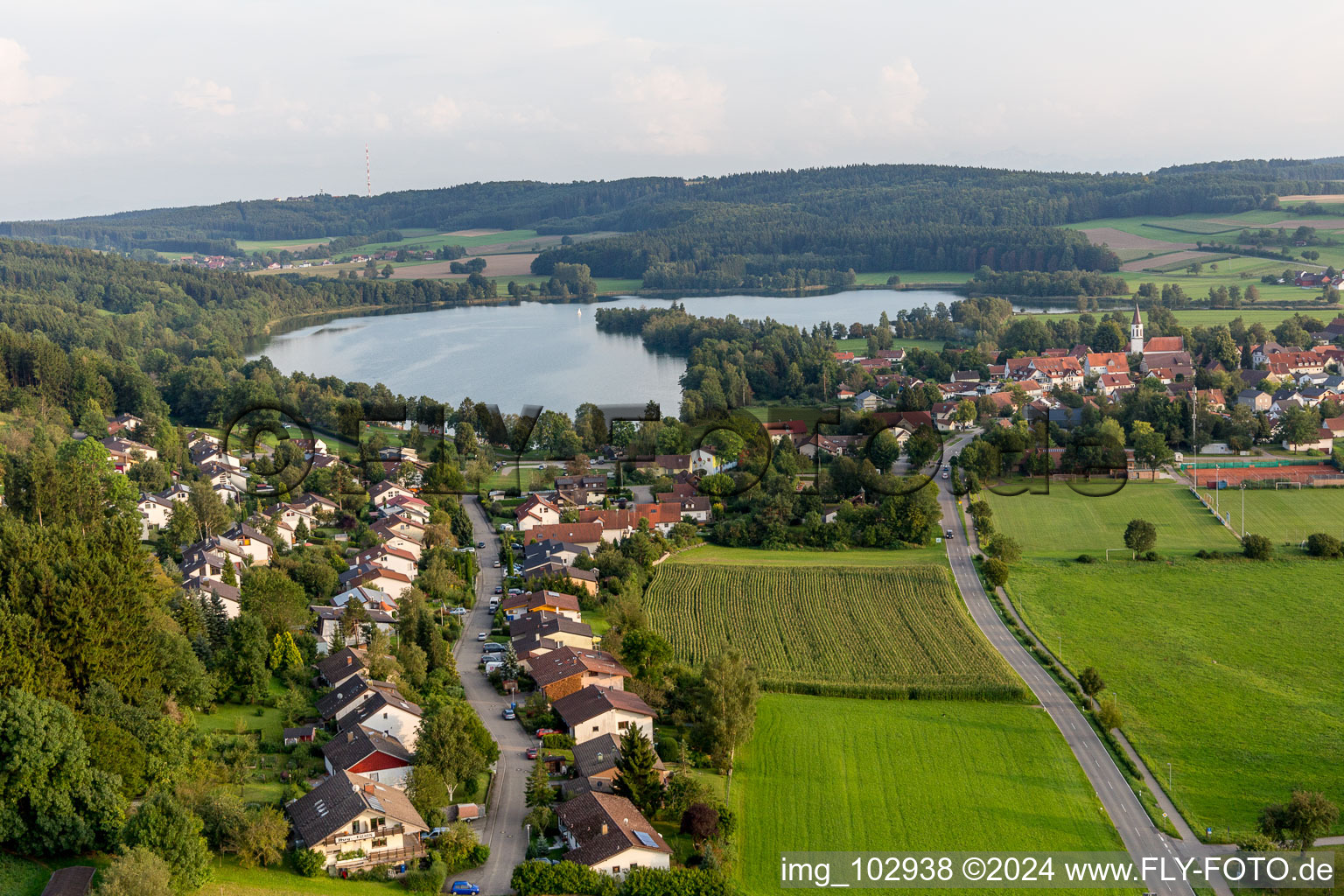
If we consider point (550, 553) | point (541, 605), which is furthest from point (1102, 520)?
point (541, 605)

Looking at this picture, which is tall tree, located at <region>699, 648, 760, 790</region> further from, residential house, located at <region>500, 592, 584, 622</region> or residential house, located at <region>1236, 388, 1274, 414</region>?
residential house, located at <region>1236, 388, 1274, 414</region>

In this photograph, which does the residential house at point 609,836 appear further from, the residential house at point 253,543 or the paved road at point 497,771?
the residential house at point 253,543

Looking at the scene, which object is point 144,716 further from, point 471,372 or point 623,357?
point 623,357

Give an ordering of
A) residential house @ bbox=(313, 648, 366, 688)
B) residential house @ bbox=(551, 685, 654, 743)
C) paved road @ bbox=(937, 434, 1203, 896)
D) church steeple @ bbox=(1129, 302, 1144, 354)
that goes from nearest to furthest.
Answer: paved road @ bbox=(937, 434, 1203, 896) < residential house @ bbox=(551, 685, 654, 743) < residential house @ bbox=(313, 648, 366, 688) < church steeple @ bbox=(1129, 302, 1144, 354)

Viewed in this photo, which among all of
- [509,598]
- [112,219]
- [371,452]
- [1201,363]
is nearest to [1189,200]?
[1201,363]

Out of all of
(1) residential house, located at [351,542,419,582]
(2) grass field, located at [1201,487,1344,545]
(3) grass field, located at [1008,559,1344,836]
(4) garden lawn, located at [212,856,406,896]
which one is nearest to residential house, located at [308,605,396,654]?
(1) residential house, located at [351,542,419,582]

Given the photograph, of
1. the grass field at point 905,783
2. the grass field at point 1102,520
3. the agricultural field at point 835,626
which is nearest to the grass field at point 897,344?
the grass field at point 1102,520

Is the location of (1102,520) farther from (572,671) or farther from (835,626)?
(572,671)
